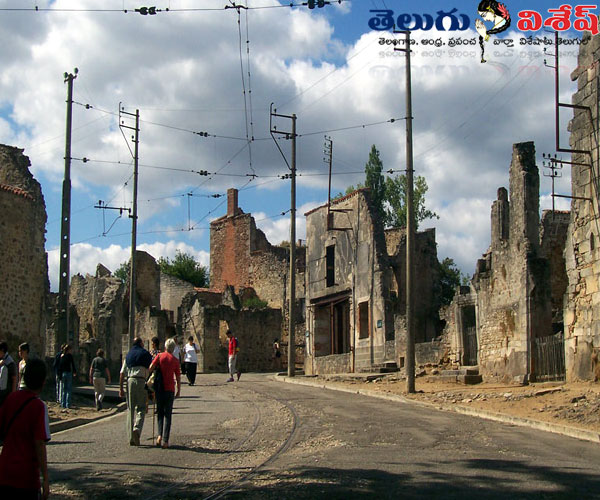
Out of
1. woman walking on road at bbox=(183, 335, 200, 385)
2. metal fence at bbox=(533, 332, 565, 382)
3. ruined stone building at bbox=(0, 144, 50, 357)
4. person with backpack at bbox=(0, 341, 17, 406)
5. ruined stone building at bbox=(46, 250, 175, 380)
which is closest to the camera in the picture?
person with backpack at bbox=(0, 341, 17, 406)

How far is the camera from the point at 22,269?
2547 centimetres

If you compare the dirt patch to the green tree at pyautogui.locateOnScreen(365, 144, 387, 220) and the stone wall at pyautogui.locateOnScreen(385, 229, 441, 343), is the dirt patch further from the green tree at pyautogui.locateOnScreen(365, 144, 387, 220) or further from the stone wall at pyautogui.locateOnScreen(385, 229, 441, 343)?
the green tree at pyautogui.locateOnScreen(365, 144, 387, 220)

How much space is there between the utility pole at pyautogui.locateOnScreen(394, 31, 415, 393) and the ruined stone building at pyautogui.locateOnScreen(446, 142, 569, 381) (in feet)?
9.14

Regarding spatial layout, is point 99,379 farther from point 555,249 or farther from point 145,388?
point 555,249

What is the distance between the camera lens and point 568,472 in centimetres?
963

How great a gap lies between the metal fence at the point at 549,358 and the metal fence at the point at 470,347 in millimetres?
4674

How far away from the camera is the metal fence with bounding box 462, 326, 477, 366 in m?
26.9

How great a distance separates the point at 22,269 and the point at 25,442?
20.1 meters

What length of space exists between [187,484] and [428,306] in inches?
1164

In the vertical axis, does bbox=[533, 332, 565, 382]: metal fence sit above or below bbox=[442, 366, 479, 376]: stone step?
above

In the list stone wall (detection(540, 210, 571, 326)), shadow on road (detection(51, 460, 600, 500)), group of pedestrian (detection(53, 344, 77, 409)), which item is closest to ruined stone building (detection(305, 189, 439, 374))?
stone wall (detection(540, 210, 571, 326))

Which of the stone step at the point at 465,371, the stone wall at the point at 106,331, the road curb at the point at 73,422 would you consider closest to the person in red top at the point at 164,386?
the road curb at the point at 73,422

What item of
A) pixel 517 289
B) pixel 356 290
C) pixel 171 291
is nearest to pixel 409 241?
pixel 517 289

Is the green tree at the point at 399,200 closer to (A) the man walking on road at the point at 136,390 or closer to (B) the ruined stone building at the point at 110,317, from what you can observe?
(B) the ruined stone building at the point at 110,317
